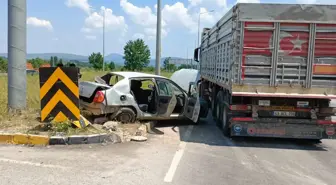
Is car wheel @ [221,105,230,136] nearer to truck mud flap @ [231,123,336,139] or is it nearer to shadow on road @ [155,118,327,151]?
shadow on road @ [155,118,327,151]

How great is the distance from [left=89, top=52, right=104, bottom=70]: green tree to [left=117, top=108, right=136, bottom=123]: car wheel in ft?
210

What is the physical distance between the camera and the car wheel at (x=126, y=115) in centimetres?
916

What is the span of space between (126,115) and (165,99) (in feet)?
3.92

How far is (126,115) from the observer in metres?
9.23

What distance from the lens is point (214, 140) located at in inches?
336

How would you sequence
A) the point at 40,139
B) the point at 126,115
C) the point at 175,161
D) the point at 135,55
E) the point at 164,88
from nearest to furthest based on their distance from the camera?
the point at 175,161
the point at 40,139
the point at 126,115
the point at 164,88
the point at 135,55

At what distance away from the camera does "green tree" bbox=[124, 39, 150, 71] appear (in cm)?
6356

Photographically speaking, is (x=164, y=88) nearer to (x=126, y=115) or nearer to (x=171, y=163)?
(x=126, y=115)

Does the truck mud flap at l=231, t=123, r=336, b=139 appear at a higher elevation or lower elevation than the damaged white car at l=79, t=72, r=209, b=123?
lower

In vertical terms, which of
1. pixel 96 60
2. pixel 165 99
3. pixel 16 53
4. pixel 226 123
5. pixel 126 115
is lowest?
pixel 226 123

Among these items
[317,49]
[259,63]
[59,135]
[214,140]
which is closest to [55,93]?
[59,135]

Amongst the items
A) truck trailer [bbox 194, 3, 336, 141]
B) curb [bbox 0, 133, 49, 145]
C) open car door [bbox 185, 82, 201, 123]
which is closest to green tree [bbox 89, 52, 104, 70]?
open car door [bbox 185, 82, 201, 123]

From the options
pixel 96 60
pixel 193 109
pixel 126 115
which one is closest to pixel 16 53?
pixel 126 115

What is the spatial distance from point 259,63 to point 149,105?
364 centimetres
